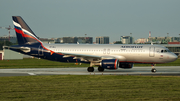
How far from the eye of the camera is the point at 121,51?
1484 inches

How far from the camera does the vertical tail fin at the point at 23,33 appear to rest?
41438mm

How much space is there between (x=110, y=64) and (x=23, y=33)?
15.7 meters

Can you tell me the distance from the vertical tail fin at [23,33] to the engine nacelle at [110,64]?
39.9 ft

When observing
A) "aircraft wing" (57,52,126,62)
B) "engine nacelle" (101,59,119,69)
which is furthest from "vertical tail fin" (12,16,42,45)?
"engine nacelle" (101,59,119,69)

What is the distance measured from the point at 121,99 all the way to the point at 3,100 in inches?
291

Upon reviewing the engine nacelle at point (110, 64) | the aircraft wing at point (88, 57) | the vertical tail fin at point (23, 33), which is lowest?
the engine nacelle at point (110, 64)

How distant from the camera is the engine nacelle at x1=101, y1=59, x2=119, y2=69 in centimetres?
3475

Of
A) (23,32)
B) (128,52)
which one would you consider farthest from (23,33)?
(128,52)

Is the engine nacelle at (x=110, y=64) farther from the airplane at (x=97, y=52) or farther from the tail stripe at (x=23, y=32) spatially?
the tail stripe at (x=23, y=32)

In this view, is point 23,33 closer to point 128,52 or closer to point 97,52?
point 97,52

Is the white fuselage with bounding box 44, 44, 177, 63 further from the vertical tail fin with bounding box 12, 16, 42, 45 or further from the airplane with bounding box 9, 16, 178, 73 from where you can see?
the vertical tail fin with bounding box 12, 16, 42, 45

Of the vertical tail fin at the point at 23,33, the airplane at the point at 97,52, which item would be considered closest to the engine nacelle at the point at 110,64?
the airplane at the point at 97,52

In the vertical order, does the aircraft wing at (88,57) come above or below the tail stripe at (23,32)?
below

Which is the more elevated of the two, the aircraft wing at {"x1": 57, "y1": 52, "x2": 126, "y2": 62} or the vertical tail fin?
the vertical tail fin
